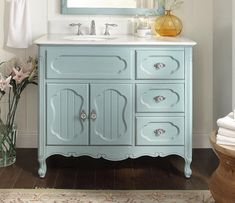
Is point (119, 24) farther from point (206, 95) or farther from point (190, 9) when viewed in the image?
point (206, 95)

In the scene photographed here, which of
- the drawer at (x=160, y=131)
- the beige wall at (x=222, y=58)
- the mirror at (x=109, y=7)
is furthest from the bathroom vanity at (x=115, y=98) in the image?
the mirror at (x=109, y=7)

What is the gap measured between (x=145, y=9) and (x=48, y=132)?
1.23 m

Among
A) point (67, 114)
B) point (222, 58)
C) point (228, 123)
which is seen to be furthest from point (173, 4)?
point (228, 123)

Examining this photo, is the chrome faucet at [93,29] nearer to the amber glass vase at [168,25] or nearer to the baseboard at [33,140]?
the amber glass vase at [168,25]

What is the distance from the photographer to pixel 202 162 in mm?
3217

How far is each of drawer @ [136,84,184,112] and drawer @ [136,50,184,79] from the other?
0.06m

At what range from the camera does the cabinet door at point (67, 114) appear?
2820mm

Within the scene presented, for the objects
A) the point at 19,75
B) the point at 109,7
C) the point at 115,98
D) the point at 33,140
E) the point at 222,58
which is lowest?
the point at 33,140

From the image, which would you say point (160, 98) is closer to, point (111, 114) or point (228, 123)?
point (111, 114)

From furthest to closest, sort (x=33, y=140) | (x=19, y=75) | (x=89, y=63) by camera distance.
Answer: (x=33, y=140)
(x=19, y=75)
(x=89, y=63)

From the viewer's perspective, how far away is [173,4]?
3.41m

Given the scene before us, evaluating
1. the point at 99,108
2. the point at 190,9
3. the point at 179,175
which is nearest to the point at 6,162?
the point at 99,108

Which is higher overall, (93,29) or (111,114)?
(93,29)

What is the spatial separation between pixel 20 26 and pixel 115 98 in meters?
1.01
